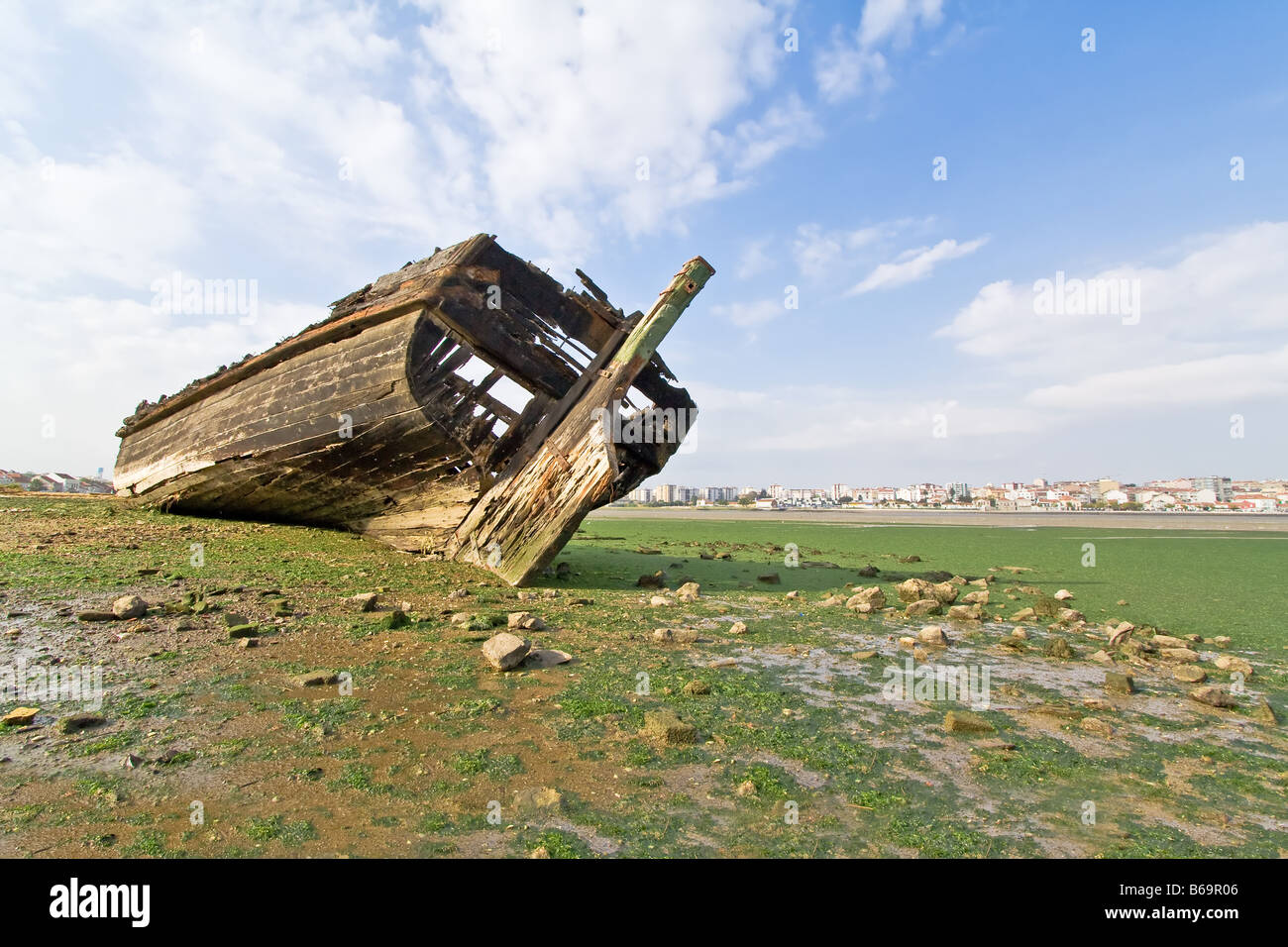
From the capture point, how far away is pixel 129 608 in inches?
206

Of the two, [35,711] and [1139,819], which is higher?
[35,711]

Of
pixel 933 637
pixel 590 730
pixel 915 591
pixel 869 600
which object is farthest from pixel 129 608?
pixel 915 591

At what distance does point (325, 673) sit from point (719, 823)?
A: 280 centimetres

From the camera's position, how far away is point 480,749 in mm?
3332

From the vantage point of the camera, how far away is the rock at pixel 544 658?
4.87m

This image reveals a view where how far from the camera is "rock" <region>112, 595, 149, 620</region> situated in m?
5.21

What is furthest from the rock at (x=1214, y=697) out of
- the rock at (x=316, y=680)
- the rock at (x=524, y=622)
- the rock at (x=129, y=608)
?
the rock at (x=129, y=608)

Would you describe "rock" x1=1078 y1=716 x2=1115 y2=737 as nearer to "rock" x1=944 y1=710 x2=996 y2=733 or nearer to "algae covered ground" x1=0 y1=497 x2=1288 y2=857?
"algae covered ground" x1=0 y1=497 x2=1288 y2=857

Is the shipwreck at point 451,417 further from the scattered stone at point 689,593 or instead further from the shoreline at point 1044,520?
the shoreline at point 1044,520

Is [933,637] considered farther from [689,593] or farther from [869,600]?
[689,593]

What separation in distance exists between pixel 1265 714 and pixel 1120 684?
0.79 m

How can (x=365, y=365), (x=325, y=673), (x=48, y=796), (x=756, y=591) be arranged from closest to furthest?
(x=48, y=796) → (x=325, y=673) → (x=365, y=365) → (x=756, y=591)

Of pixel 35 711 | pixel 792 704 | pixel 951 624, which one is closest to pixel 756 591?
pixel 951 624
